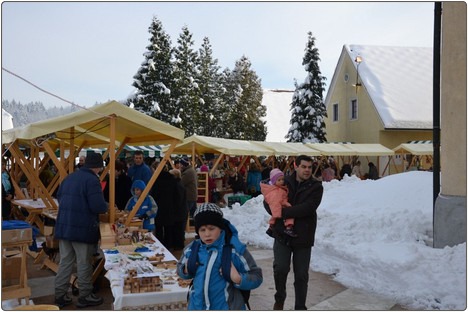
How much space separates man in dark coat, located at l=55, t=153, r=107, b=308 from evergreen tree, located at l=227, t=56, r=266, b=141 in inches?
1500

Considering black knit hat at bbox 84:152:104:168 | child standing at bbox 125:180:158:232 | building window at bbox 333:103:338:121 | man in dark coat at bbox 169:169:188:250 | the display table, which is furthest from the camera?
building window at bbox 333:103:338:121

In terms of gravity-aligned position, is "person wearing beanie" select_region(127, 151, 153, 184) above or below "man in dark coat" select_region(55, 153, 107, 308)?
above

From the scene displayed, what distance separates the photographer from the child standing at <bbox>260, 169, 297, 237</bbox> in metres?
4.70

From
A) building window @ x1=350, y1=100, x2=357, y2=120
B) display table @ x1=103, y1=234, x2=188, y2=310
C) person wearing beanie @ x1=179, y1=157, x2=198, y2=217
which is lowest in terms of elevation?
display table @ x1=103, y1=234, x2=188, y2=310

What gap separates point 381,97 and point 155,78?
1660cm

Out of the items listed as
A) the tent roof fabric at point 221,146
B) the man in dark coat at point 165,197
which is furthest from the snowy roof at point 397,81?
the man in dark coat at point 165,197

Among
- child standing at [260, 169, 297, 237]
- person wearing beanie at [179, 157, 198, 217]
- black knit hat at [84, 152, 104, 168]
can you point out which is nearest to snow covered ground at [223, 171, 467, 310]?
person wearing beanie at [179, 157, 198, 217]

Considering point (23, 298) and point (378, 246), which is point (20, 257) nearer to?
point (23, 298)

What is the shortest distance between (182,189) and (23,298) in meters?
3.90

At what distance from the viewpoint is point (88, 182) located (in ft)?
17.2

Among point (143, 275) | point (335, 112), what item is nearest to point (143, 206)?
point (143, 275)

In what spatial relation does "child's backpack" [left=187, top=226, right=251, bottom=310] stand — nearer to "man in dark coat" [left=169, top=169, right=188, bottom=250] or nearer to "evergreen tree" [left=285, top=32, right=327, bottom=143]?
"man in dark coat" [left=169, top=169, right=188, bottom=250]

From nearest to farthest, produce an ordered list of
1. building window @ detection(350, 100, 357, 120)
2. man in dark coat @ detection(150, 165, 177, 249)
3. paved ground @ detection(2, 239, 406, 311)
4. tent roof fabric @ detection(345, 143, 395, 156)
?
paved ground @ detection(2, 239, 406, 311) → man in dark coat @ detection(150, 165, 177, 249) → tent roof fabric @ detection(345, 143, 395, 156) → building window @ detection(350, 100, 357, 120)

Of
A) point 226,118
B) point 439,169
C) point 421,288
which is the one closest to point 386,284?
point 421,288
